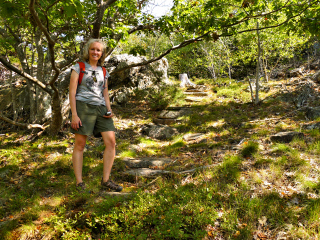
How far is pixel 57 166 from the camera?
12.5 ft

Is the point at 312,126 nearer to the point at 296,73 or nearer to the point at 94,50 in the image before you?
the point at 94,50

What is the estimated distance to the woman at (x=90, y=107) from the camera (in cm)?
245

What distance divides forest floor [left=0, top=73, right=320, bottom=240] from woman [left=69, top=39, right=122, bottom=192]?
1.51ft

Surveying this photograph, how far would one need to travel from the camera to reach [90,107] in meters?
2.56

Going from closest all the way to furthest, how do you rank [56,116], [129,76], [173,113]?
[56,116]
[173,113]
[129,76]

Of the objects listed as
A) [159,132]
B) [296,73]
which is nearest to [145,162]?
[159,132]

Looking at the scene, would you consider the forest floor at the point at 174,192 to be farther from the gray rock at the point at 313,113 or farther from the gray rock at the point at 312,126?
the gray rock at the point at 313,113

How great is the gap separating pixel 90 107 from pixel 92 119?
0.54ft

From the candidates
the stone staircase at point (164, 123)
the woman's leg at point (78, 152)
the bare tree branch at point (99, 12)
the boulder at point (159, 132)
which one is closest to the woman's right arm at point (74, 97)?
the woman's leg at point (78, 152)

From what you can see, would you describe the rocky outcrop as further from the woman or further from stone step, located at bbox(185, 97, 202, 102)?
the woman

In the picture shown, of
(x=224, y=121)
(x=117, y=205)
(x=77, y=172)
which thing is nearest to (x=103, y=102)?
(x=77, y=172)

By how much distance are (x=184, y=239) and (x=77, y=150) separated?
1735 mm

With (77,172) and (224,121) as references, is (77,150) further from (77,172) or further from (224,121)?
(224,121)

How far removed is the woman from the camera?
2.45 metres
